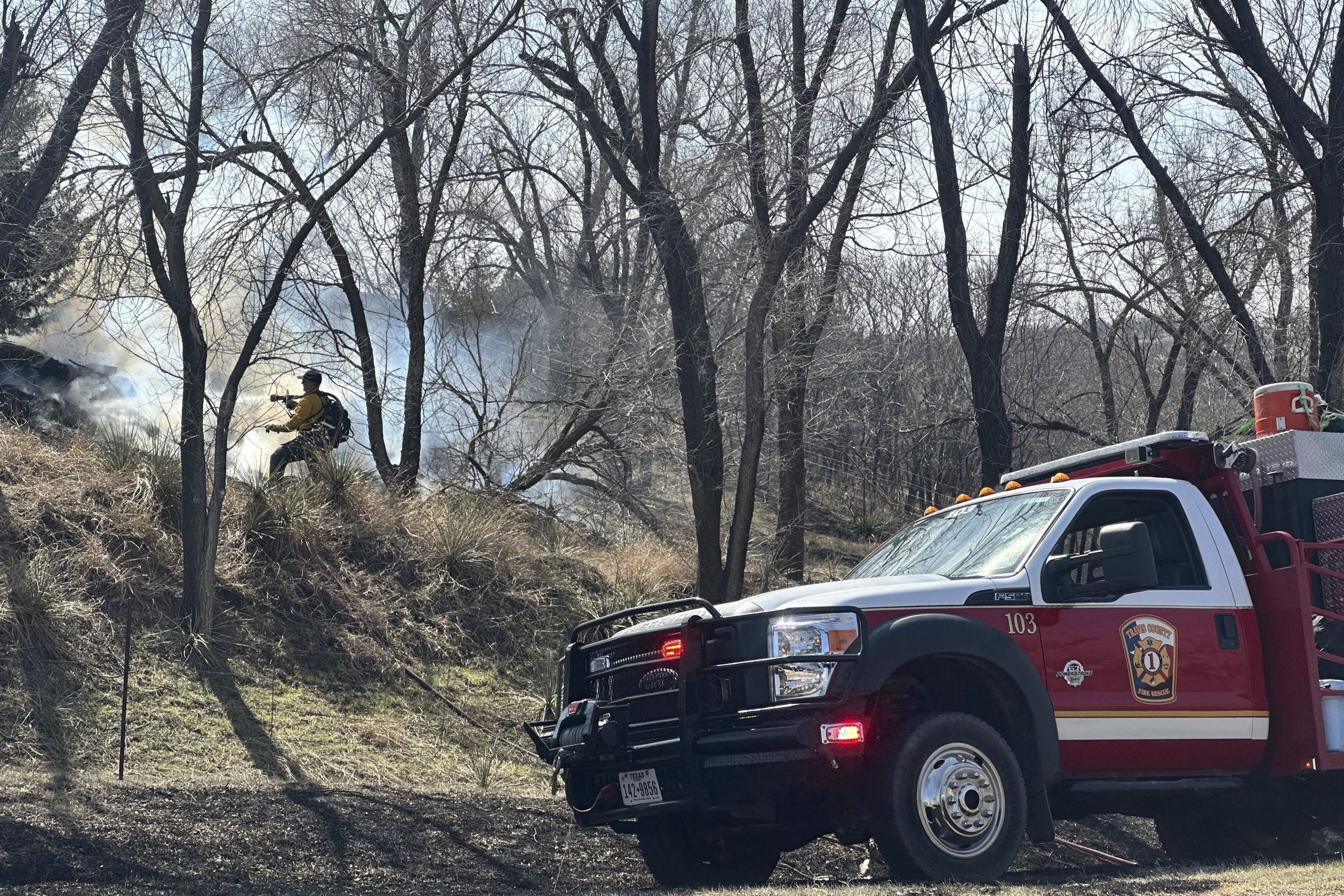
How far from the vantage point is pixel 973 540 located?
24.0ft

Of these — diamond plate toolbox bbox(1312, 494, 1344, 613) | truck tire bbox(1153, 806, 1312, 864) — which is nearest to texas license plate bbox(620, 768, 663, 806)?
truck tire bbox(1153, 806, 1312, 864)

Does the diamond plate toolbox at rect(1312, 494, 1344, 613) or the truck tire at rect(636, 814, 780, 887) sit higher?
the diamond plate toolbox at rect(1312, 494, 1344, 613)

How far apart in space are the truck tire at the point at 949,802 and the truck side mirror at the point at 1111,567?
2.74 ft

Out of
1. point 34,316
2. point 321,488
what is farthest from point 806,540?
point 34,316

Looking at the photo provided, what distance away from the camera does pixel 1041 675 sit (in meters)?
6.64

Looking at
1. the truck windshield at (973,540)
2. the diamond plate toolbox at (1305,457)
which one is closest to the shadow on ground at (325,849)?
the truck windshield at (973,540)

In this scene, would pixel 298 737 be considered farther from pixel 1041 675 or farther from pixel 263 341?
pixel 1041 675

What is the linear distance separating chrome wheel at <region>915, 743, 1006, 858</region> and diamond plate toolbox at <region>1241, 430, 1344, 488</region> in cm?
293

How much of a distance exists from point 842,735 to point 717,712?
0.61 meters

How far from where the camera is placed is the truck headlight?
6109 mm

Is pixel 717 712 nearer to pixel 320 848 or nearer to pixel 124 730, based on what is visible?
pixel 320 848

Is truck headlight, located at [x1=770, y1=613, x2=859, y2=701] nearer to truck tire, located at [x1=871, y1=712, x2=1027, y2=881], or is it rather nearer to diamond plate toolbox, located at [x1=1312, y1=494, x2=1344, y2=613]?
truck tire, located at [x1=871, y1=712, x2=1027, y2=881]

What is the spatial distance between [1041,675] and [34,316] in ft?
46.6

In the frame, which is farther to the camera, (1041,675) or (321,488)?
(321,488)
